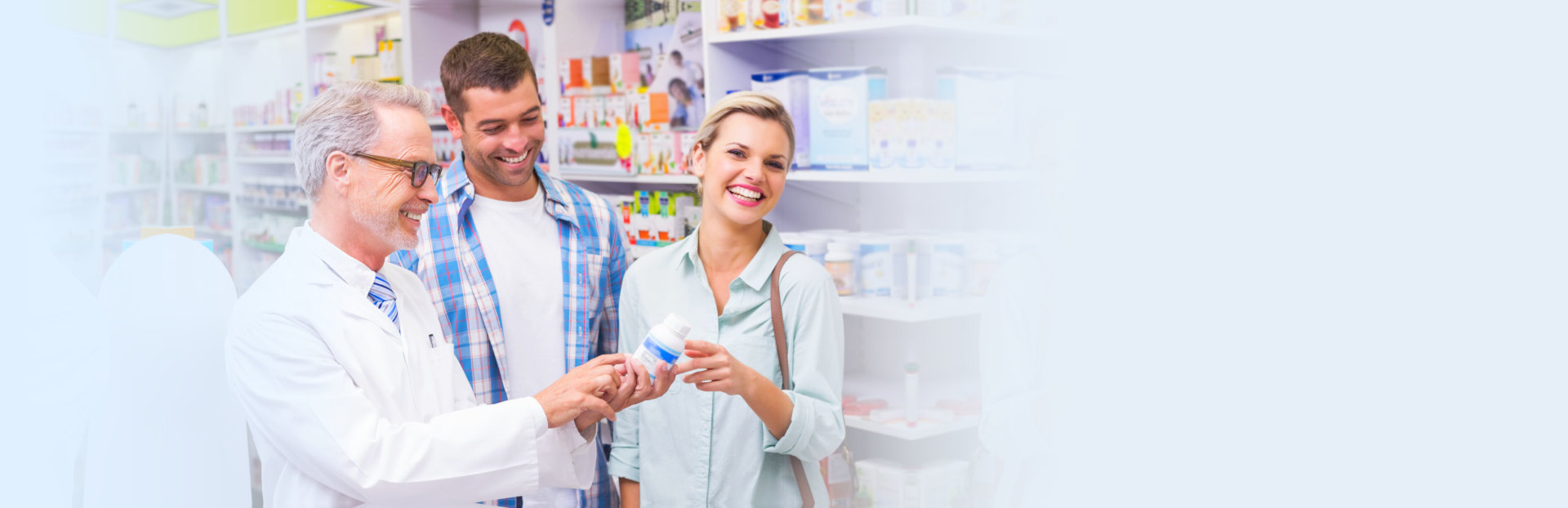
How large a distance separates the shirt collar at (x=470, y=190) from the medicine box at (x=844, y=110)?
0.77 m

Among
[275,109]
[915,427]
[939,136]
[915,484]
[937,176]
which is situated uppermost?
[275,109]

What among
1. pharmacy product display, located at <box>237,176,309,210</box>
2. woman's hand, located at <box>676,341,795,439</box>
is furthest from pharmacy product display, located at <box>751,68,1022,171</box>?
pharmacy product display, located at <box>237,176,309,210</box>

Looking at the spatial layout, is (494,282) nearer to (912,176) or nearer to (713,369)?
(713,369)

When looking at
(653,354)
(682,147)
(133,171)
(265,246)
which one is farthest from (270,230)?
(653,354)

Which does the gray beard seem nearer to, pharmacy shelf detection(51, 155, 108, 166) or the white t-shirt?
the white t-shirt

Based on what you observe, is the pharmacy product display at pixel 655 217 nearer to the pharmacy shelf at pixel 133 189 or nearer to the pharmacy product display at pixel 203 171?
the pharmacy shelf at pixel 133 189

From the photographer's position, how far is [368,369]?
1.46m

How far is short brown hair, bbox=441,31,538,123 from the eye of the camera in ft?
6.52

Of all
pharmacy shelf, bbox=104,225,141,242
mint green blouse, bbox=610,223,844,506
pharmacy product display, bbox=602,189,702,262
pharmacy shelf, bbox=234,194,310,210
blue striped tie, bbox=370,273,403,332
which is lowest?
mint green blouse, bbox=610,223,844,506

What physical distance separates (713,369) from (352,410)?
0.56 metres

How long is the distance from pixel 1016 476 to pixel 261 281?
1.33 meters

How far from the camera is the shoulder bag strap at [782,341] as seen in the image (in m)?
1.80

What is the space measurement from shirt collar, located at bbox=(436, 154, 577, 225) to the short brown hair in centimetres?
13

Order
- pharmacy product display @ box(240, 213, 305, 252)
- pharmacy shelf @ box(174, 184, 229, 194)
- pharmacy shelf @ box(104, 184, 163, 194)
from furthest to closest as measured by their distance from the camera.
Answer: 1. pharmacy shelf @ box(174, 184, 229, 194)
2. pharmacy product display @ box(240, 213, 305, 252)
3. pharmacy shelf @ box(104, 184, 163, 194)
